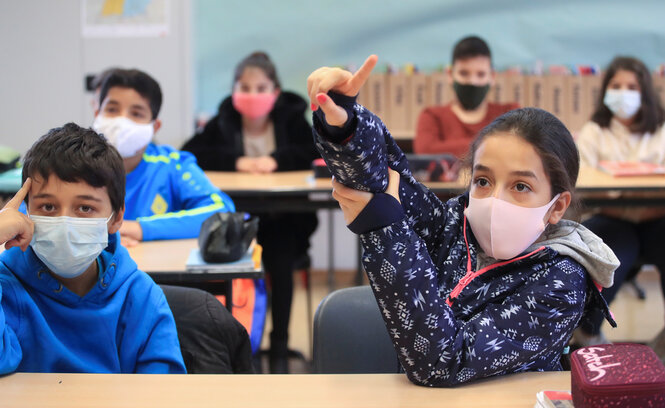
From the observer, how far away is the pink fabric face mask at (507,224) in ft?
4.51

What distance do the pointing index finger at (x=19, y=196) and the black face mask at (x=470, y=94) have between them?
2.83 meters

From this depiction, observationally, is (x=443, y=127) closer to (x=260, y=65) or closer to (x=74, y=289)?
(x=260, y=65)

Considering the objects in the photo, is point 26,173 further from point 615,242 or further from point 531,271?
point 615,242

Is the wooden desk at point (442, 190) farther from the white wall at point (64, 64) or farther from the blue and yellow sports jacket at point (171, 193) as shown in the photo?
the white wall at point (64, 64)

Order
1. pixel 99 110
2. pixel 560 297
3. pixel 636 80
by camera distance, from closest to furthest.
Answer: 1. pixel 560 297
2. pixel 99 110
3. pixel 636 80

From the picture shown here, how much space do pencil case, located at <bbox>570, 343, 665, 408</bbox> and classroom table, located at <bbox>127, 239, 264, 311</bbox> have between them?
1.17 metres

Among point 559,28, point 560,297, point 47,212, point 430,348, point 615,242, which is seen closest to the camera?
point 430,348

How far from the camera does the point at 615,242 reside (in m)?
3.23

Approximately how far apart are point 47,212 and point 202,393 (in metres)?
0.54

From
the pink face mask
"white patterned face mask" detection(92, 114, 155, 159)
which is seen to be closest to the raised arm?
"white patterned face mask" detection(92, 114, 155, 159)

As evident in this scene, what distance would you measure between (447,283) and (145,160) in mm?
1554

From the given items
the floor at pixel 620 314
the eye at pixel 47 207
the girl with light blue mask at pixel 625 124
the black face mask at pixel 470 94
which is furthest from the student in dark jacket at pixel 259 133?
the eye at pixel 47 207

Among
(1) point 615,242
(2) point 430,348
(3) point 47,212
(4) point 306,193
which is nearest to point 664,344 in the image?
(1) point 615,242

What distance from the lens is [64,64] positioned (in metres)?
4.88
